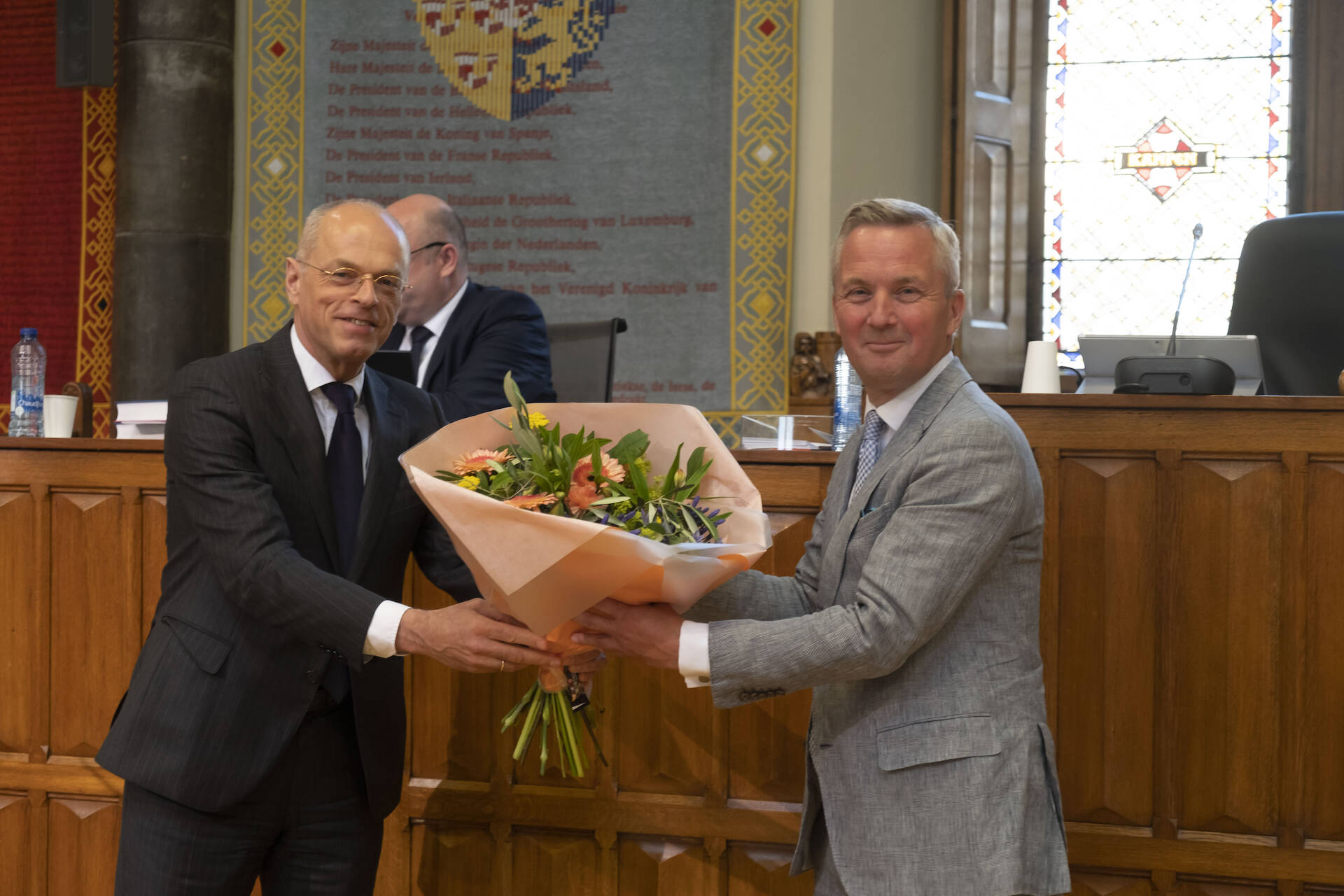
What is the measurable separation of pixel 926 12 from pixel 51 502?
13.9 ft

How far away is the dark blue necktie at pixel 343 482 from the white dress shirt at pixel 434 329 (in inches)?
62.2

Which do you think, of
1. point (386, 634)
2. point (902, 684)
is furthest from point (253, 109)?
point (902, 684)

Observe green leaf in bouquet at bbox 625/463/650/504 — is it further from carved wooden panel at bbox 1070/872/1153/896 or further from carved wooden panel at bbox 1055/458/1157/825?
carved wooden panel at bbox 1070/872/1153/896

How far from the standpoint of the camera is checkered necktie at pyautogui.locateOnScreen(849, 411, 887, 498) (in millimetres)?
1870

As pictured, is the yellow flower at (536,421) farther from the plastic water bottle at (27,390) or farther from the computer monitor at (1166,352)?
the plastic water bottle at (27,390)

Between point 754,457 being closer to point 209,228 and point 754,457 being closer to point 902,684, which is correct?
point 902,684

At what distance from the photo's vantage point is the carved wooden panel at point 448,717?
8.73 ft

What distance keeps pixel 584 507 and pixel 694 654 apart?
27cm

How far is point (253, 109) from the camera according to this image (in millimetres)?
5621

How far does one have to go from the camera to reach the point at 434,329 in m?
3.61

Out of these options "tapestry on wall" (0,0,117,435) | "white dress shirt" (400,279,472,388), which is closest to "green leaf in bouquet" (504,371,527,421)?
"white dress shirt" (400,279,472,388)

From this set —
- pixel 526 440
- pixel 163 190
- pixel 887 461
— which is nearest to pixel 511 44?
pixel 163 190

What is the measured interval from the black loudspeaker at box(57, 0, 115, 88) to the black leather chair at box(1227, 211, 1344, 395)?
411cm

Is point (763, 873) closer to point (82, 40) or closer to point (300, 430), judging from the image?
point (300, 430)
